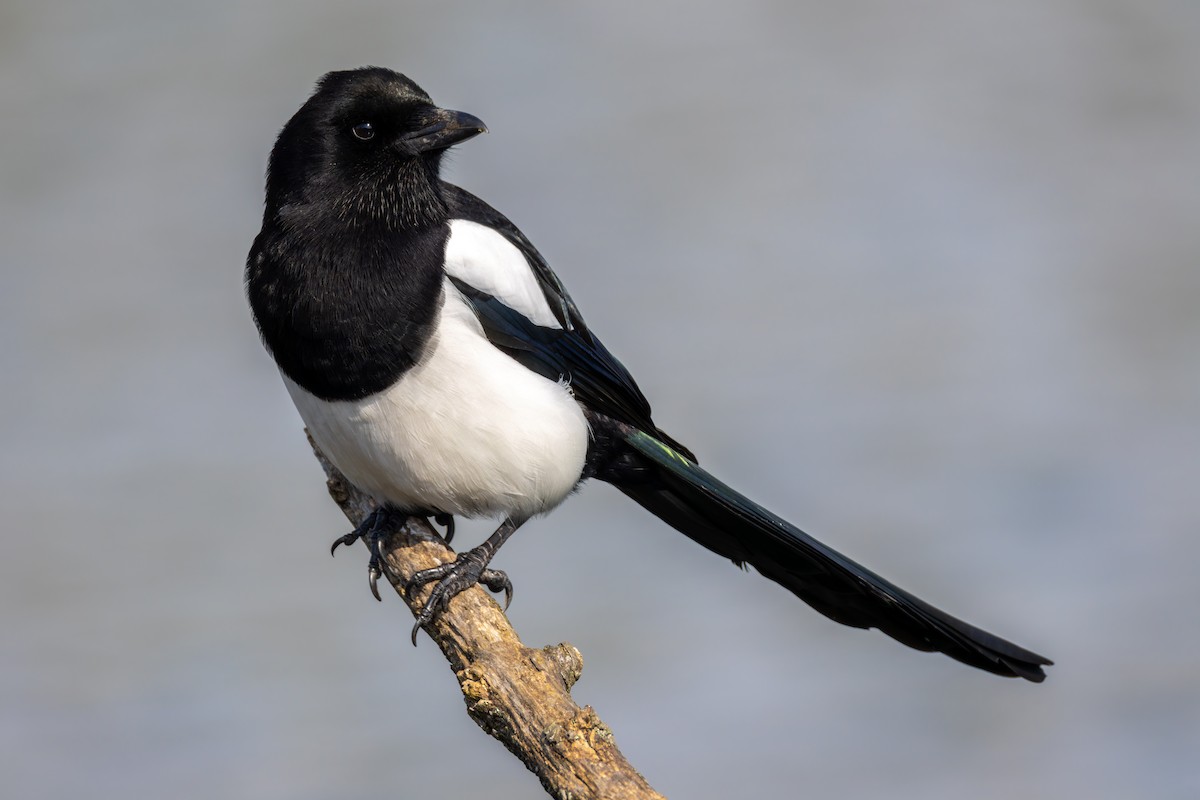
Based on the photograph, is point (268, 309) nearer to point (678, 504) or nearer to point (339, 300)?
point (339, 300)

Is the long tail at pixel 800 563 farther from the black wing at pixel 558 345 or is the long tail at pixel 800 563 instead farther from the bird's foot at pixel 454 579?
the bird's foot at pixel 454 579

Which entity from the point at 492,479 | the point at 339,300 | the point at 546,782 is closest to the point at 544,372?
the point at 492,479

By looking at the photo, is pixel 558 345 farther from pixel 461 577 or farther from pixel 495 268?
pixel 461 577

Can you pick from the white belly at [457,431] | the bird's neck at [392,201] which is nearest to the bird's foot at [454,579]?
the white belly at [457,431]

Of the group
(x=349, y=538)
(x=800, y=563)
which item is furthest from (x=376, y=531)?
(x=800, y=563)

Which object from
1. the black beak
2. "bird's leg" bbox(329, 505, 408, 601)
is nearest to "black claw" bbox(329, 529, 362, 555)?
"bird's leg" bbox(329, 505, 408, 601)

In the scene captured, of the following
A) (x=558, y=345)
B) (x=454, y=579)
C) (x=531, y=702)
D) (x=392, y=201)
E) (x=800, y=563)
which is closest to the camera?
(x=531, y=702)
